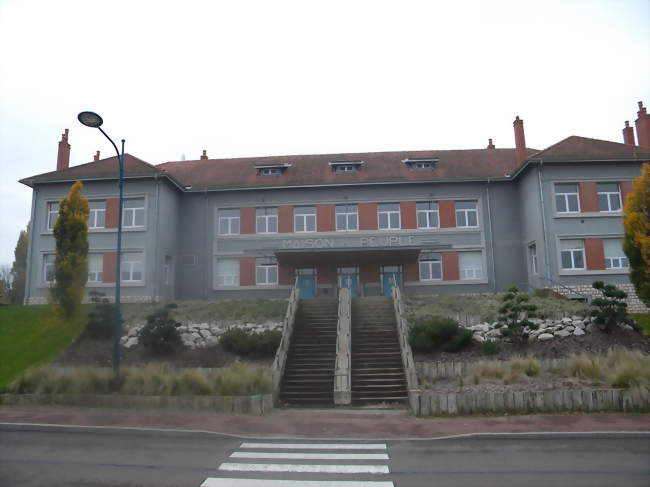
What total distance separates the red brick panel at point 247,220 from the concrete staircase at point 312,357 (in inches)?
353

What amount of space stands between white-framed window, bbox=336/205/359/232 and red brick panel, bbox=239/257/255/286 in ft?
18.3

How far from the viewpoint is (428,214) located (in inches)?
1201

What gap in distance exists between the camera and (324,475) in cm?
884

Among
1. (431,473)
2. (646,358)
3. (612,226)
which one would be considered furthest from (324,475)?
(612,226)

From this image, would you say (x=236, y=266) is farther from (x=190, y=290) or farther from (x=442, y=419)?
(x=442, y=419)

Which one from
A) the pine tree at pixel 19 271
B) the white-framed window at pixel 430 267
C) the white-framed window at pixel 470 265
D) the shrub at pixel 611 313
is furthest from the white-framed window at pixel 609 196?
the pine tree at pixel 19 271

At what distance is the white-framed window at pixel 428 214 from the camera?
99.6 ft

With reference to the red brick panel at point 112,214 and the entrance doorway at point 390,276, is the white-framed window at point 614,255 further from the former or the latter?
the red brick panel at point 112,214

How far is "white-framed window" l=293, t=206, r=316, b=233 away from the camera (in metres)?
30.8

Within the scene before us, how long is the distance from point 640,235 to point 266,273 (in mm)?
19215

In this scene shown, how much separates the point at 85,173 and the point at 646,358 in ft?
93.1

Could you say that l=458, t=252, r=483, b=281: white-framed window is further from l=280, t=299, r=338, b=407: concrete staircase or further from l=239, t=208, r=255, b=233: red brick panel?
l=239, t=208, r=255, b=233: red brick panel

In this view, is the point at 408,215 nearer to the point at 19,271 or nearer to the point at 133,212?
the point at 133,212

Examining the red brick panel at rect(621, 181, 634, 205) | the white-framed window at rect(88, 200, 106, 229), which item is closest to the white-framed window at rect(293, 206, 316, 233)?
the white-framed window at rect(88, 200, 106, 229)
